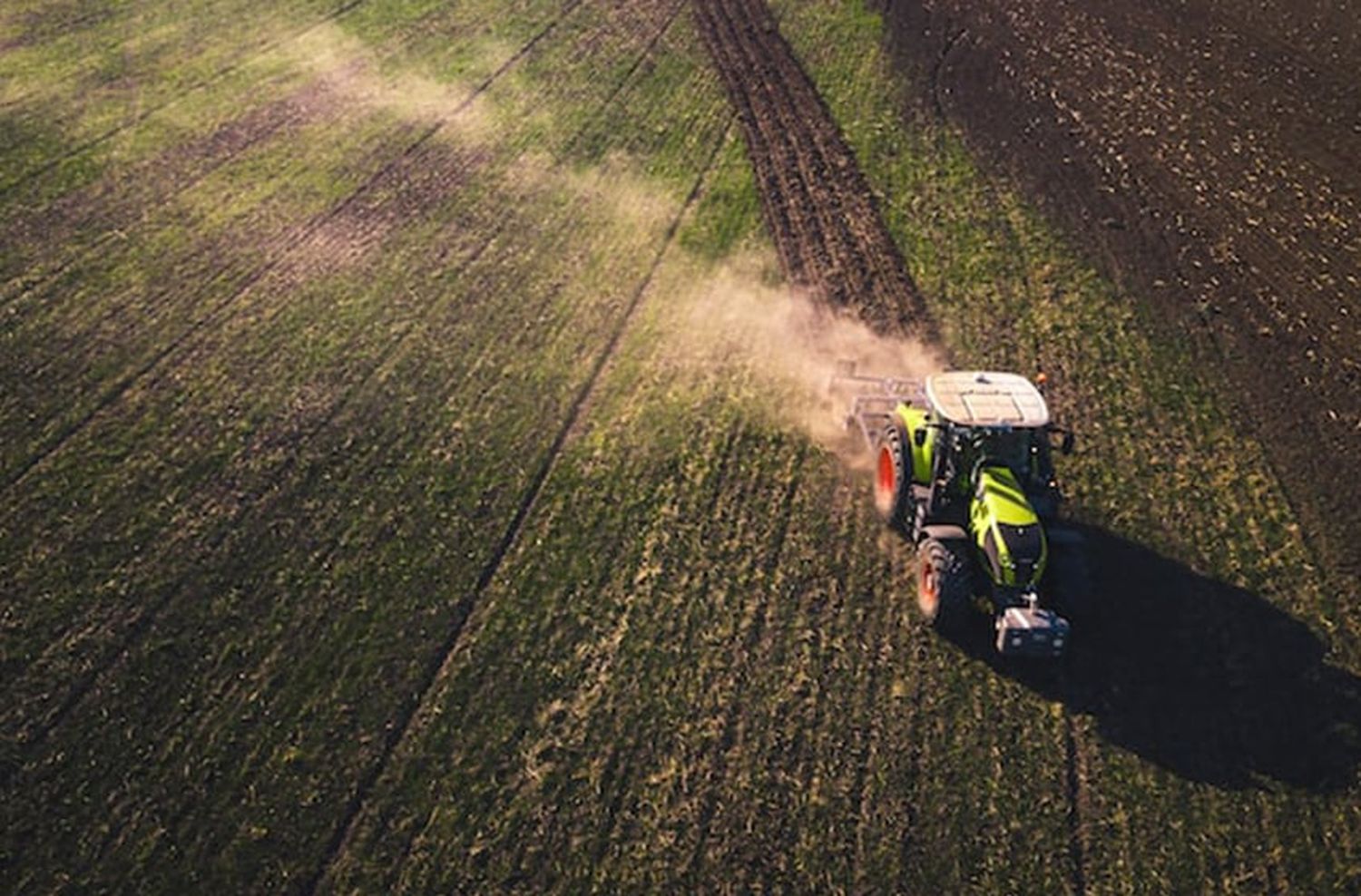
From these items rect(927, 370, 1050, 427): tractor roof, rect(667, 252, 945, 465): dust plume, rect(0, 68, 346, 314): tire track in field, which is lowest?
rect(0, 68, 346, 314): tire track in field

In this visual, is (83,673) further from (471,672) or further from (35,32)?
(35,32)

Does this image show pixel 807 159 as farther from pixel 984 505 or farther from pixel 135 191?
pixel 135 191

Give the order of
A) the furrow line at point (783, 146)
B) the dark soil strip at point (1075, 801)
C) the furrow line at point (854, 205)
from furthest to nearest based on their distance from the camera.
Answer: the furrow line at point (783, 146)
the furrow line at point (854, 205)
the dark soil strip at point (1075, 801)

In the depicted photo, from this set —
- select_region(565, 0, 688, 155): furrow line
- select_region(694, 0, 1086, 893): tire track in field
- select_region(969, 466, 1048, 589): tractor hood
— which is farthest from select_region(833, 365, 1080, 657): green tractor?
select_region(565, 0, 688, 155): furrow line

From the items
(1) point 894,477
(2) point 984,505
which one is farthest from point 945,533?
(1) point 894,477

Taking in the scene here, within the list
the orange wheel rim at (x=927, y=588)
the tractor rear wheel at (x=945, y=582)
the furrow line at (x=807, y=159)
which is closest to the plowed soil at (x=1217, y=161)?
the furrow line at (x=807, y=159)

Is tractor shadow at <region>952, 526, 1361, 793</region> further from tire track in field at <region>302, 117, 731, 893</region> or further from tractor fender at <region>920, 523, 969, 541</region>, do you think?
tire track in field at <region>302, 117, 731, 893</region>

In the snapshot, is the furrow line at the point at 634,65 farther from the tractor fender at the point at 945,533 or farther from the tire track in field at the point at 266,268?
the tractor fender at the point at 945,533

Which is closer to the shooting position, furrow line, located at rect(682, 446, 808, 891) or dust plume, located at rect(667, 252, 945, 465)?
furrow line, located at rect(682, 446, 808, 891)
